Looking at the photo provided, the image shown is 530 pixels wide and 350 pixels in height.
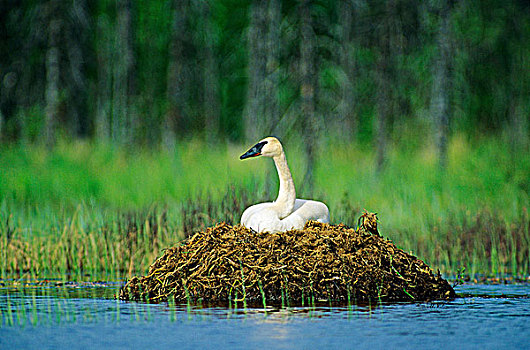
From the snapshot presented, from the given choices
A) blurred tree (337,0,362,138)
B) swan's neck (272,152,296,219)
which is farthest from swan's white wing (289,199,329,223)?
blurred tree (337,0,362,138)

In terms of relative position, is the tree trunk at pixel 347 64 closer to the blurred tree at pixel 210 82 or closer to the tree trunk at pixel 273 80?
the tree trunk at pixel 273 80

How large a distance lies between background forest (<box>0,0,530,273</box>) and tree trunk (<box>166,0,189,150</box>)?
6 centimetres

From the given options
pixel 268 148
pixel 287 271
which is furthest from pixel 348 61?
pixel 287 271

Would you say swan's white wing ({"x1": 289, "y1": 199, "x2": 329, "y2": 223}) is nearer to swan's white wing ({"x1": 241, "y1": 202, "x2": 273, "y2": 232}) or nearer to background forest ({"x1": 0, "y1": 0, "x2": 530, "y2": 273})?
swan's white wing ({"x1": 241, "y1": 202, "x2": 273, "y2": 232})

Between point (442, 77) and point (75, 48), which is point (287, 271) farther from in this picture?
point (75, 48)

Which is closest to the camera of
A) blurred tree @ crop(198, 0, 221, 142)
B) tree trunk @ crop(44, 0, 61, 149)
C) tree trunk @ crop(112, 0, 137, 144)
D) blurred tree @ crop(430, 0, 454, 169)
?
blurred tree @ crop(430, 0, 454, 169)

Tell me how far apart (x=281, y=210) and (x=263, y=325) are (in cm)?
368

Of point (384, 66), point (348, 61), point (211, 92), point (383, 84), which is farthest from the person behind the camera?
point (211, 92)

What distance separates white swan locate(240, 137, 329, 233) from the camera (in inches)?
478

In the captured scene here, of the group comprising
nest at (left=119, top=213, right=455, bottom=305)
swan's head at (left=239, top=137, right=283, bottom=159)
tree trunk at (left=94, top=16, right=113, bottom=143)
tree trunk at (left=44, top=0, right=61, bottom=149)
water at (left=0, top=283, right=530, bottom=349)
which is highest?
tree trunk at (left=94, top=16, right=113, bottom=143)

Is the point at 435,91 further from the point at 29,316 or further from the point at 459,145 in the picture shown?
the point at 29,316

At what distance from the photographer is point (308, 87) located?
60.1 ft

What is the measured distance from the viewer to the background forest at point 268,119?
14.5m

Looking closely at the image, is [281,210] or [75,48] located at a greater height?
[75,48]
